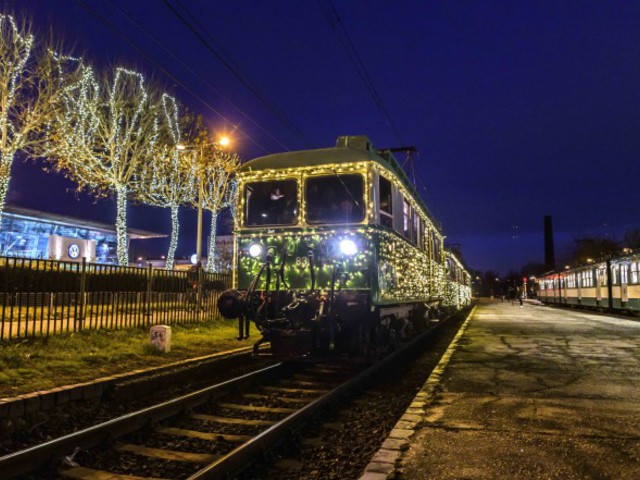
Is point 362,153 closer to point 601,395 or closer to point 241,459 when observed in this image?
point 601,395

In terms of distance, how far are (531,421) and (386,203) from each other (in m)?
4.86

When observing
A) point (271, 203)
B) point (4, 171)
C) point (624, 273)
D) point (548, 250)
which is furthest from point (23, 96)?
point (548, 250)

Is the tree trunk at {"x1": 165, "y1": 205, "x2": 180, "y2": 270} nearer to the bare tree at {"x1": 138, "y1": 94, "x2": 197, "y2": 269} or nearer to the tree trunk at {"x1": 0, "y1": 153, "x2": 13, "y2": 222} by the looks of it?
the bare tree at {"x1": 138, "y1": 94, "x2": 197, "y2": 269}

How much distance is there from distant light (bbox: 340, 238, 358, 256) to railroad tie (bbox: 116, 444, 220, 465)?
4411mm

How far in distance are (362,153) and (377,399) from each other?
4204mm

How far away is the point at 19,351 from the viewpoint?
872 centimetres

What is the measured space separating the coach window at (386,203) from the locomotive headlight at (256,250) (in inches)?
86.4

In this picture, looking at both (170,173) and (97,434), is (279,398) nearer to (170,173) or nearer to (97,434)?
(97,434)

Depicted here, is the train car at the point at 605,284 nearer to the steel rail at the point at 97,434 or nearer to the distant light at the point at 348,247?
the distant light at the point at 348,247

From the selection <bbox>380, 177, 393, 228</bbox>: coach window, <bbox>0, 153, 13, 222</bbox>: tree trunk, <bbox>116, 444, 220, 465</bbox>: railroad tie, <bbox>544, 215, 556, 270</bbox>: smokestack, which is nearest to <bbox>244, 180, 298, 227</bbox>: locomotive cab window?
<bbox>380, 177, 393, 228</bbox>: coach window

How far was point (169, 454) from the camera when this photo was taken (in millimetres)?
5031

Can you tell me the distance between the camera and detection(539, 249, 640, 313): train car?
25.9m

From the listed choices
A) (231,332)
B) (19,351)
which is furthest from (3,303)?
(231,332)

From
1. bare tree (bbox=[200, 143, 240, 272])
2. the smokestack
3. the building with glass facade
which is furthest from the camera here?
the smokestack
